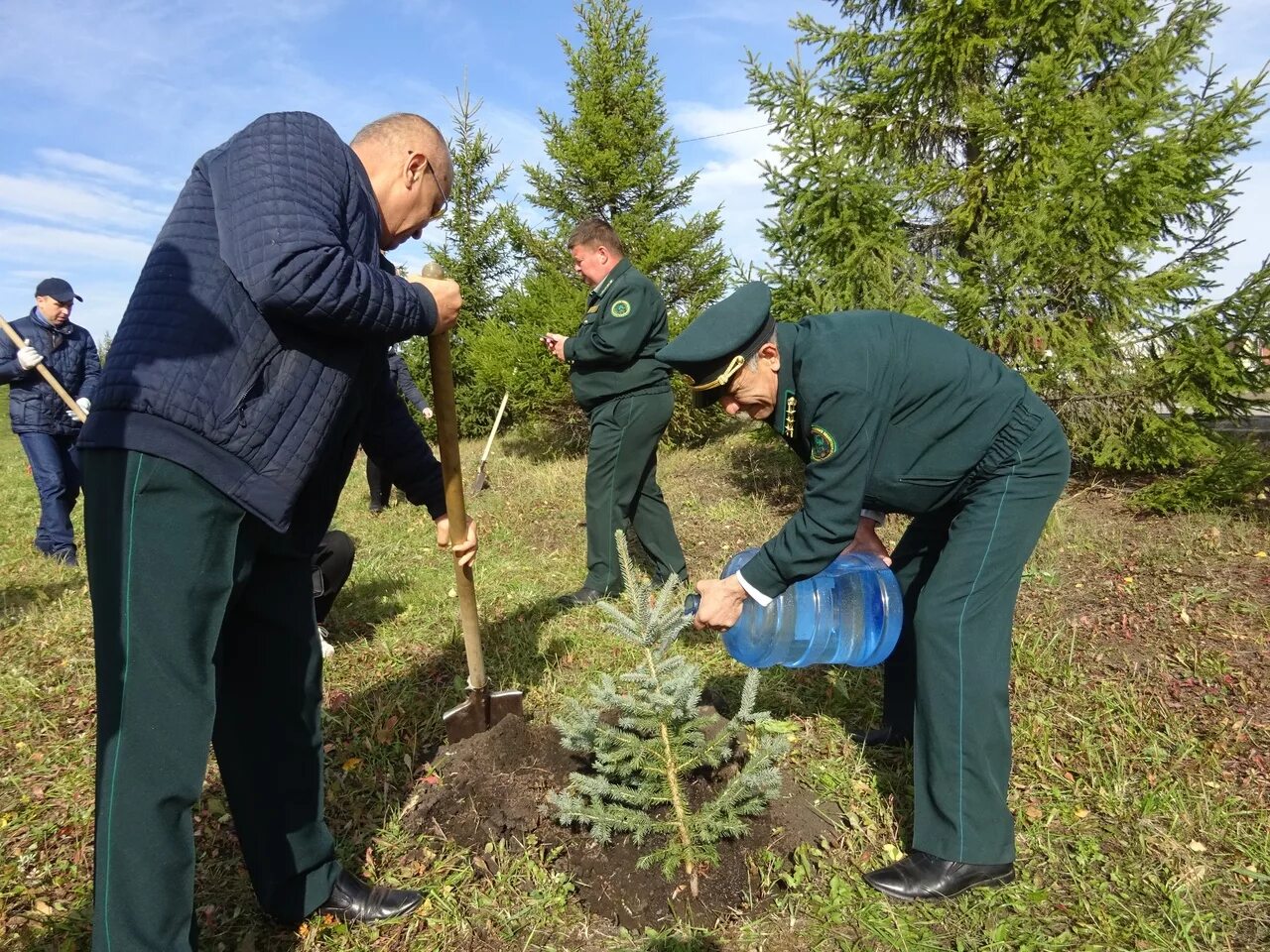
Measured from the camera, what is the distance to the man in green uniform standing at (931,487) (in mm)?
2322

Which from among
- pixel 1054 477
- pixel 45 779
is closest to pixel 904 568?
pixel 1054 477

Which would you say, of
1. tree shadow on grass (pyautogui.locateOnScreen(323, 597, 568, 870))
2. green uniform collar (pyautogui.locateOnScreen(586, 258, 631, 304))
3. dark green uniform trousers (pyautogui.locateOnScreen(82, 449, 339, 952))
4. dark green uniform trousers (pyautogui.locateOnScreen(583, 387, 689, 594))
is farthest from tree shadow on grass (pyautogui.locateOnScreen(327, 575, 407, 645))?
dark green uniform trousers (pyautogui.locateOnScreen(82, 449, 339, 952))

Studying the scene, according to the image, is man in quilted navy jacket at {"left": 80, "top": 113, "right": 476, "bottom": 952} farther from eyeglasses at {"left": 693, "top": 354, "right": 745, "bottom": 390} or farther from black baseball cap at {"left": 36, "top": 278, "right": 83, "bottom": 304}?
black baseball cap at {"left": 36, "top": 278, "right": 83, "bottom": 304}

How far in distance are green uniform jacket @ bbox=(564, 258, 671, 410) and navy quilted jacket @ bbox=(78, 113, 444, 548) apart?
124 inches

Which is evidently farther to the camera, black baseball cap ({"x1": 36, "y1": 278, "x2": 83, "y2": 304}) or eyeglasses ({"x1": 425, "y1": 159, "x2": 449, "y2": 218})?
black baseball cap ({"x1": 36, "y1": 278, "x2": 83, "y2": 304})

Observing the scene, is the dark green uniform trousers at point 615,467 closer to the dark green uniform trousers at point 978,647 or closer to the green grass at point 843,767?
the green grass at point 843,767

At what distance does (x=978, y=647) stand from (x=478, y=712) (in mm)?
1886

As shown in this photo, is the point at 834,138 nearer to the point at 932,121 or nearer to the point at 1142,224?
the point at 932,121

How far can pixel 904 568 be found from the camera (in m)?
Answer: 3.03

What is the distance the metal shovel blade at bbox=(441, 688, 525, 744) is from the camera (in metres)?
3.24

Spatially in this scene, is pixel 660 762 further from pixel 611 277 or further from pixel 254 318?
pixel 611 277

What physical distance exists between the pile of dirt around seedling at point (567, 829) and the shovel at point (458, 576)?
9 cm

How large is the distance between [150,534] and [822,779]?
243cm

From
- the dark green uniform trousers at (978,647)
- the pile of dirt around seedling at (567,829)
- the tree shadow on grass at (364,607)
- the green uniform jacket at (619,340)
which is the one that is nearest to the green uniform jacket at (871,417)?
the dark green uniform trousers at (978,647)
